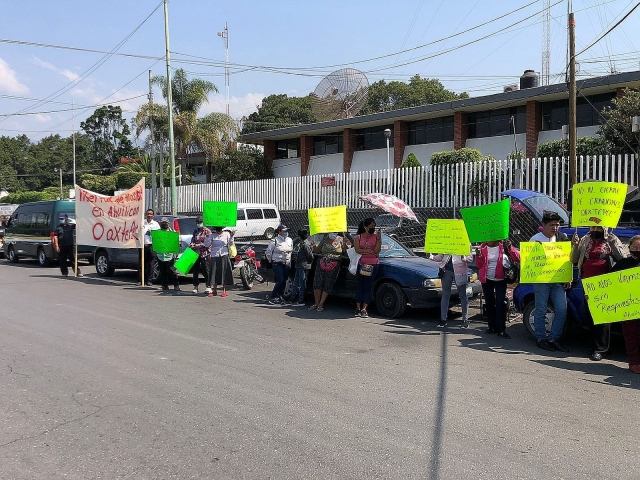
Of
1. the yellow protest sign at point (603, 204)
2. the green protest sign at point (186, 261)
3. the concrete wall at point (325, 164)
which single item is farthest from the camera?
the concrete wall at point (325, 164)

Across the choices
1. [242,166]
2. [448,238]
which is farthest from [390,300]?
[242,166]

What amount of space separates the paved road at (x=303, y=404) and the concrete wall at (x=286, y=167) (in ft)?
93.9

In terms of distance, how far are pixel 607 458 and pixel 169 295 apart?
10.2 metres

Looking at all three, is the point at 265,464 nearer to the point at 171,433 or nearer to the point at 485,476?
the point at 171,433

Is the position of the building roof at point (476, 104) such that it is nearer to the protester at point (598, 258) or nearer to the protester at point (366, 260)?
the protester at point (366, 260)

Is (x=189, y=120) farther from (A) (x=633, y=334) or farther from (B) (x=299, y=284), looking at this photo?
(A) (x=633, y=334)

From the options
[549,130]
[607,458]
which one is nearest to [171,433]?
[607,458]

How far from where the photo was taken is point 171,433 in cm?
471

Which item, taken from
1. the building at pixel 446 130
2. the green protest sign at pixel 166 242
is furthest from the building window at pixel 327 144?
the green protest sign at pixel 166 242

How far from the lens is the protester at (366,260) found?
33.4ft

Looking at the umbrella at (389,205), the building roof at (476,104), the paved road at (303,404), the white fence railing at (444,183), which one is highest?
the building roof at (476,104)

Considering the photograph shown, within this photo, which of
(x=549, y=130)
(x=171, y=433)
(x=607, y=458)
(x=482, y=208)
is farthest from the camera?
(x=549, y=130)

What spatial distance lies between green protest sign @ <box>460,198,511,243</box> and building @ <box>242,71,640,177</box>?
53.6 ft

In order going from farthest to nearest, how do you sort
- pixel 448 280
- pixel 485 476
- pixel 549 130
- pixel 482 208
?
pixel 549 130 → pixel 448 280 → pixel 482 208 → pixel 485 476
